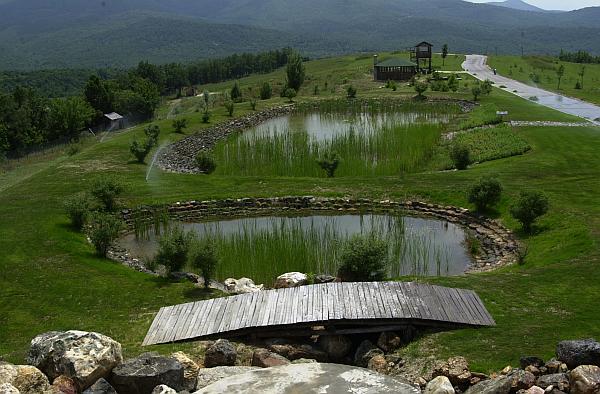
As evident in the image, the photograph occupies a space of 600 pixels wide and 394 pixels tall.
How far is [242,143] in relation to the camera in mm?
49312

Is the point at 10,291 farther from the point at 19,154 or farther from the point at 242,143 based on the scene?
the point at 19,154

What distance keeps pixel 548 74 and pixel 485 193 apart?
73.5m

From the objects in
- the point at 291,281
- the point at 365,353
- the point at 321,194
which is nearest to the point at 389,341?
the point at 365,353

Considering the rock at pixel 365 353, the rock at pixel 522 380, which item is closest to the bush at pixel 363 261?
the rock at pixel 365 353

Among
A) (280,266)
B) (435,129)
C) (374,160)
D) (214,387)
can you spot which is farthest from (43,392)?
(435,129)

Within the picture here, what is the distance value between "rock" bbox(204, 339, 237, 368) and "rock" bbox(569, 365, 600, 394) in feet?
24.7

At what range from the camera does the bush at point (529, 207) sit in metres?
25.5

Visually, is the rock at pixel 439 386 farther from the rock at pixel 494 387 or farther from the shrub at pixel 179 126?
the shrub at pixel 179 126

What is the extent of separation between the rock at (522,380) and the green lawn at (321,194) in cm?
161

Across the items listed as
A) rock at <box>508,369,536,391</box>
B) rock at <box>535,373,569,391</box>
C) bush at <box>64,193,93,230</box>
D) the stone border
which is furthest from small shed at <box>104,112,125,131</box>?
rock at <box>535,373,569,391</box>

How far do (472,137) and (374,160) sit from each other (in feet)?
31.3

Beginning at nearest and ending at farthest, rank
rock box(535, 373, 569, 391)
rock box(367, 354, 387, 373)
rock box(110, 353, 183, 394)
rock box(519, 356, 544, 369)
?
1. rock box(535, 373, 569, 391)
2. rock box(110, 353, 183, 394)
3. rock box(519, 356, 544, 369)
4. rock box(367, 354, 387, 373)

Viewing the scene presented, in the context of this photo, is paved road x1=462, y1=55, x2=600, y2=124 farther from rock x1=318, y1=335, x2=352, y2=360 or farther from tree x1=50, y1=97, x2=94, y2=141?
tree x1=50, y1=97, x2=94, y2=141

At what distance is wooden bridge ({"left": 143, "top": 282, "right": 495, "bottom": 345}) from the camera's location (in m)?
16.3
